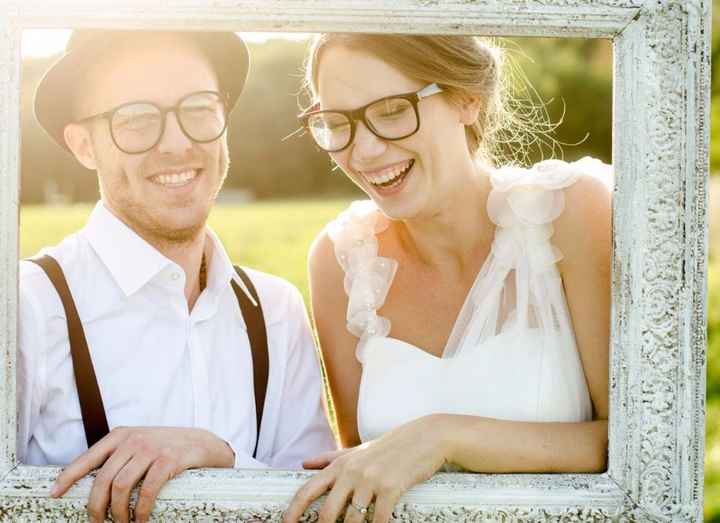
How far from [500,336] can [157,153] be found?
0.88 m

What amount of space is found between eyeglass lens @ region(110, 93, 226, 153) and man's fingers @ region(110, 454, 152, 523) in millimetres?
716

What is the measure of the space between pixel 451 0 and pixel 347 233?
1.02 meters

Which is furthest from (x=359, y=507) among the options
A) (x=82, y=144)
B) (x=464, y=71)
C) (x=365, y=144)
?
(x=82, y=144)

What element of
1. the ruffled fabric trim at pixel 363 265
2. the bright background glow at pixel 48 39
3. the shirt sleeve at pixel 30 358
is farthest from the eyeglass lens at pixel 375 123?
the shirt sleeve at pixel 30 358

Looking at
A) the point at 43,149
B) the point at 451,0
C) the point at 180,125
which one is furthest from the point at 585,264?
the point at 43,149

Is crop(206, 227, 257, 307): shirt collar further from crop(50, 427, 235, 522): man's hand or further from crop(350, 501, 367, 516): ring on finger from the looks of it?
crop(350, 501, 367, 516): ring on finger

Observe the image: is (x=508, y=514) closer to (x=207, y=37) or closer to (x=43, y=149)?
(x=207, y=37)

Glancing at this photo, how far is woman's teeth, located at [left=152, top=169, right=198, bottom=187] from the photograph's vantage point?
6.39ft

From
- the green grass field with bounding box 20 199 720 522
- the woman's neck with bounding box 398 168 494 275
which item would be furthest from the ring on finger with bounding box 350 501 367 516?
the green grass field with bounding box 20 199 720 522

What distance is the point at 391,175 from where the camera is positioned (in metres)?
1.94

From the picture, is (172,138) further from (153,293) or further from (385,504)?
(385,504)

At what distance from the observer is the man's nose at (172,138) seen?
71.2 inches

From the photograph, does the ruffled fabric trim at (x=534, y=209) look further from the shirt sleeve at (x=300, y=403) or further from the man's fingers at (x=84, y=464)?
the man's fingers at (x=84, y=464)

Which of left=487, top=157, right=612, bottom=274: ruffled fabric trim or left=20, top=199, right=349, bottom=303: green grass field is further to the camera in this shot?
left=20, top=199, right=349, bottom=303: green grass field
